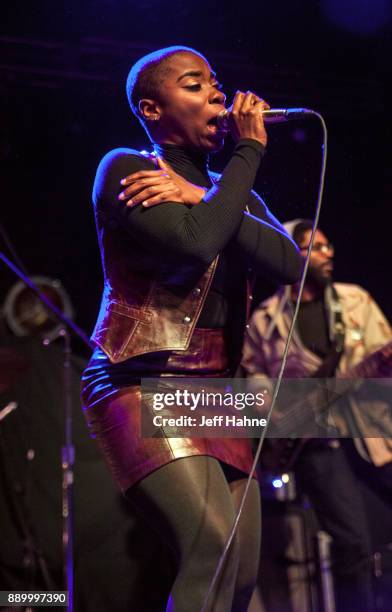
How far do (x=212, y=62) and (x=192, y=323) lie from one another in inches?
62.9

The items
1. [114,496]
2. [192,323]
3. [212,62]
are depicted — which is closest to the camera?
[192,323]

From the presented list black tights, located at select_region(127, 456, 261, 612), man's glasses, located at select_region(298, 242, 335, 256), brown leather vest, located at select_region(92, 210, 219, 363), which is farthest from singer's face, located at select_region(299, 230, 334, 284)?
black tights, located at select_region(127, 456, 261, 612)

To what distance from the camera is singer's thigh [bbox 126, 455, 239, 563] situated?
1.67 metres

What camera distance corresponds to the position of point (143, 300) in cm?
189

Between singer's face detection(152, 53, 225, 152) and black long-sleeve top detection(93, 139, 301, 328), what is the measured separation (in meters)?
0.05

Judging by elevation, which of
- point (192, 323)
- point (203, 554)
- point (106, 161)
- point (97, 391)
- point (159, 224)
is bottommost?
point (203, 554)

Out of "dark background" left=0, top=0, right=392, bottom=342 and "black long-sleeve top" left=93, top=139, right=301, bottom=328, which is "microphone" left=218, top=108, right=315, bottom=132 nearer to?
"black long-sleeve top" left=93, top=139, right=301, bottom=328

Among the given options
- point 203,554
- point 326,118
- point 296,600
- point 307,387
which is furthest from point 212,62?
point 296,600

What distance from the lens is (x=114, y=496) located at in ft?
11.0

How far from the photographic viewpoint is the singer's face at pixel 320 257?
373cm

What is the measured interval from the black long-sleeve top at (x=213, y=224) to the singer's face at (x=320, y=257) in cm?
157

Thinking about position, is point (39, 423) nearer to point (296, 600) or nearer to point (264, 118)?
point (296, 600)

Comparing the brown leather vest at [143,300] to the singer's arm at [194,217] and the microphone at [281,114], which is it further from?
the microphone at [281,114]

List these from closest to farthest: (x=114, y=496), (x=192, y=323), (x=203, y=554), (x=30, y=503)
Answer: (x=203, y=554)
(x=192, y=323)
(x=114, y=496)
(x=30, y=503)
